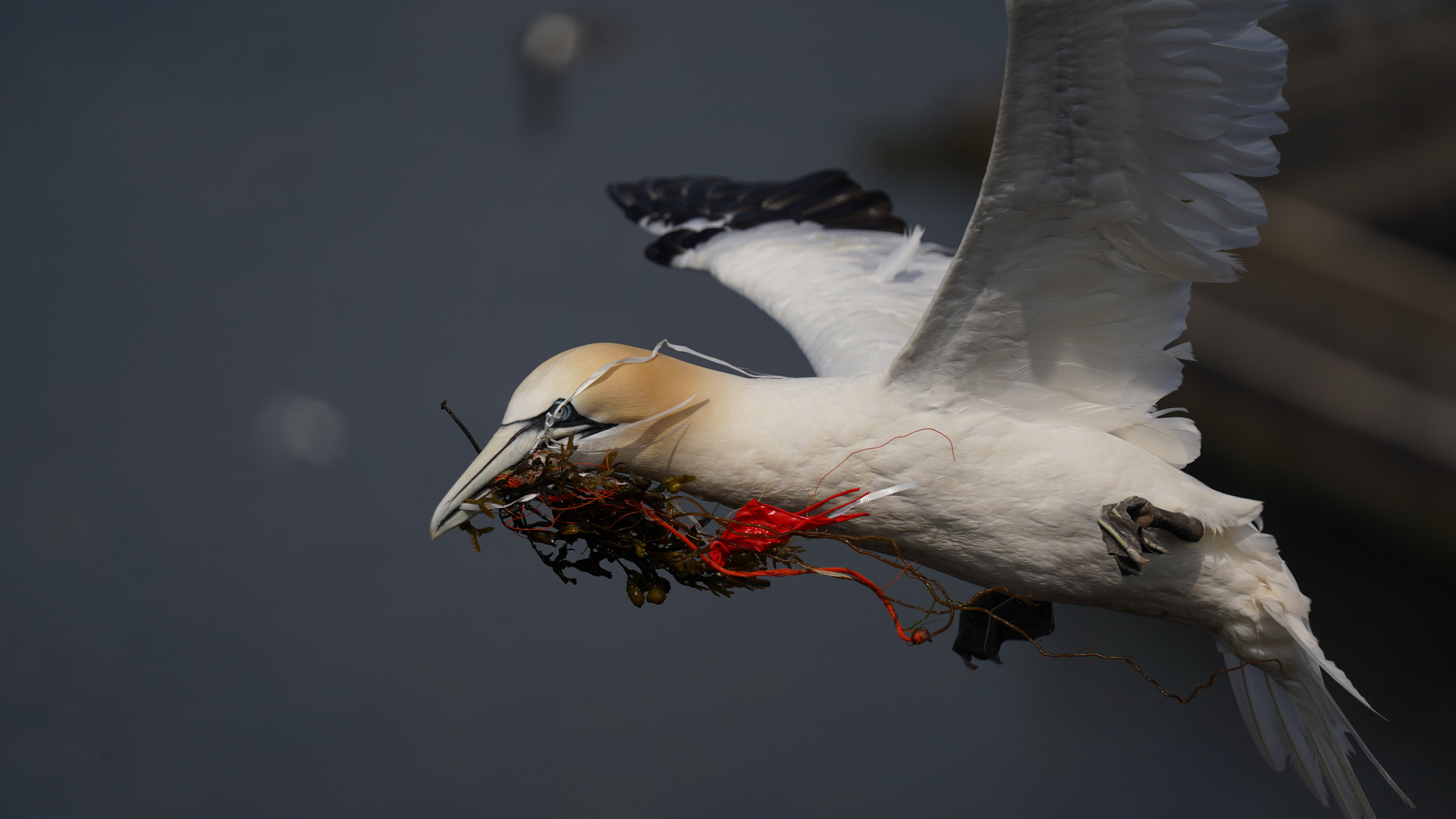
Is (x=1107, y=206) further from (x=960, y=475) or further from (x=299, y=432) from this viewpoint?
(x=299, y=432)

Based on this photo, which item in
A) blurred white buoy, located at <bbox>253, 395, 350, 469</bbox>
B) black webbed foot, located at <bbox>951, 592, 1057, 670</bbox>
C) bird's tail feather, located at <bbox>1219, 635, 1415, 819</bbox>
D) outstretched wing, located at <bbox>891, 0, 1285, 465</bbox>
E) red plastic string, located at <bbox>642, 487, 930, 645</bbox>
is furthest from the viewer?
blurred white buoy, located at <bbox>253, 395, 350, 469</bbox>

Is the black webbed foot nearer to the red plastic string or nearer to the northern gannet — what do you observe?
the northern gannet

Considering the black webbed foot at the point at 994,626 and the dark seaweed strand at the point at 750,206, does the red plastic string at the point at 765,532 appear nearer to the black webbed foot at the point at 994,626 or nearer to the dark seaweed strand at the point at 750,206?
the black webbed foot at the point at 994,626

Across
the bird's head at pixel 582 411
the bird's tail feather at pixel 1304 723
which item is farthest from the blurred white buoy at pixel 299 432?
the bird's tail feather at pixel 1304 723

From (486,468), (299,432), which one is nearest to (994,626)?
(486,468)

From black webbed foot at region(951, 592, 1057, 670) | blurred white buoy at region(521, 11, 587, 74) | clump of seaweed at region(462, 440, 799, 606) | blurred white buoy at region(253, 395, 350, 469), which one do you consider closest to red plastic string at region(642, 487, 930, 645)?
clump of seaweed at region(462, 440, 799, 606)

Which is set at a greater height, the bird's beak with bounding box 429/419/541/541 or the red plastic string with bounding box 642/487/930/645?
the bird's beak with bounding box 429/419/541/541

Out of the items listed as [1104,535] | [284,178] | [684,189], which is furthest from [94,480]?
[1104,535]
